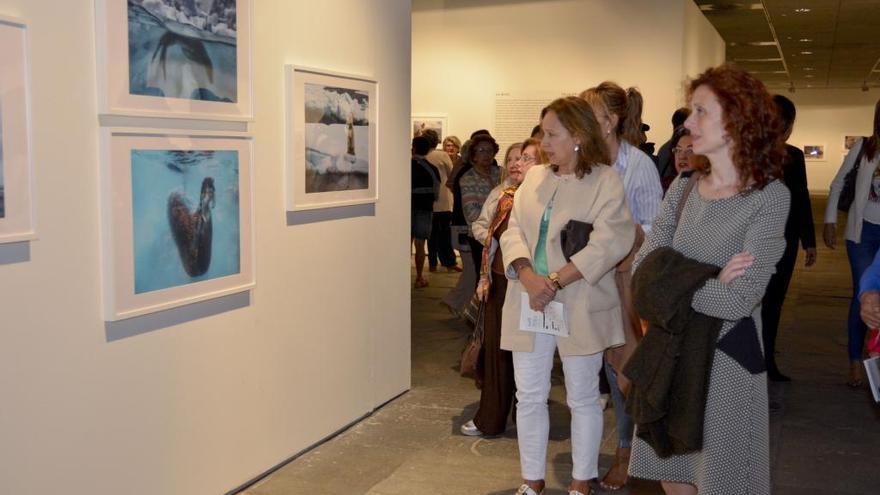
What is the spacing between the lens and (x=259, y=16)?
168 inches

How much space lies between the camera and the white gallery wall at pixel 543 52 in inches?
431

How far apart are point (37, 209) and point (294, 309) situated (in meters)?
1.71

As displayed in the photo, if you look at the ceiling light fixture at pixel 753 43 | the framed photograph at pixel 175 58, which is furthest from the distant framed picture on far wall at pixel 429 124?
the ceiling light fixture at pixel 753 43

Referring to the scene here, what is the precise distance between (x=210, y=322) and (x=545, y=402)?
145 centimetres

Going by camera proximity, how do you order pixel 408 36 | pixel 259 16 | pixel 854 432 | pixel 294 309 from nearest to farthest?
pixel 259 16, pixel 294 309, pixel 854 432, pixel 408 36

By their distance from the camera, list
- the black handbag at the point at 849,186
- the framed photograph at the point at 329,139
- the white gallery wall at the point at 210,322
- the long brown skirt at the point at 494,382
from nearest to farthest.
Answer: the white gallery wall at the point at 210,322 < the framed photograph at the point at 329,139 < the long brown skirt at the point at 494,382 < the black handbag at the point at 849,186

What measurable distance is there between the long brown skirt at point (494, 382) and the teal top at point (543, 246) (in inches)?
40.1

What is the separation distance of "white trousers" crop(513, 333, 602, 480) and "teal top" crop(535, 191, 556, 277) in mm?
275

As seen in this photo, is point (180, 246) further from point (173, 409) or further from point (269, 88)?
point (269, 88)

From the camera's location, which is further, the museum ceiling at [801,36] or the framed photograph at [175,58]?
the museum ceiling at [801,36]

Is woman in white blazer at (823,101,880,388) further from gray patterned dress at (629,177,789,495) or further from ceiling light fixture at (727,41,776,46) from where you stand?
ceiling light fixture at (727,41,776,46)

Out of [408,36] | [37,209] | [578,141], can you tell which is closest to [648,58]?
[408,36]

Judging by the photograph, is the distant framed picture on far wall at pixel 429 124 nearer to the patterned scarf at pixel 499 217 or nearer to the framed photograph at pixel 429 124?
the framed photograph at pixel 429 124

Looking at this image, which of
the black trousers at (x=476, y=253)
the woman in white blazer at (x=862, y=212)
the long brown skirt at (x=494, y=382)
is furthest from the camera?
the black trousers at (x=476, y=253)
